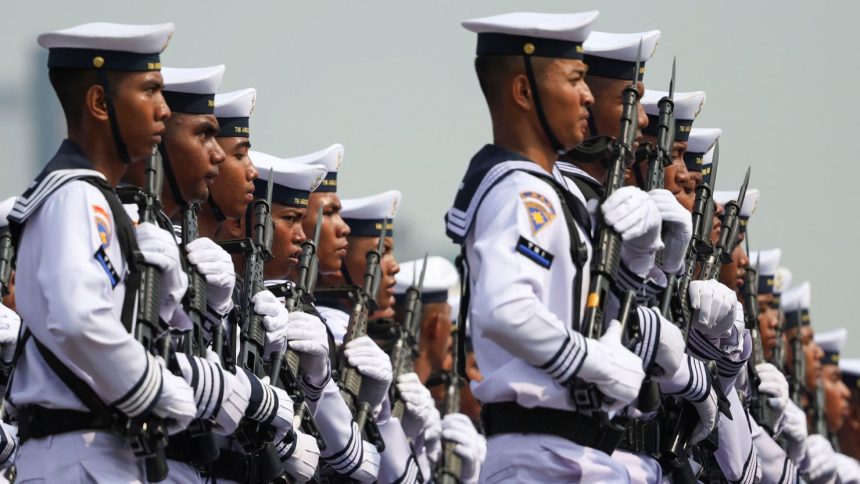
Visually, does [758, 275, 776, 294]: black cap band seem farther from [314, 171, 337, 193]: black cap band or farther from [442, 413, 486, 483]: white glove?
[314, 171, 337, 193]: black cap band

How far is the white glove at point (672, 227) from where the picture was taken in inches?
364

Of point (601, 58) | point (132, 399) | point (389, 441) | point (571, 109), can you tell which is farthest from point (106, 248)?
point (389, 441)

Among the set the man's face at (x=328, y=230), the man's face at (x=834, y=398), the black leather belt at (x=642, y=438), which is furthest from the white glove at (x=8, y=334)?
the man's face at (x=834, y=398)

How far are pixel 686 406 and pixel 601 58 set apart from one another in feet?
5.97

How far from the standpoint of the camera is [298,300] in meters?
11.3

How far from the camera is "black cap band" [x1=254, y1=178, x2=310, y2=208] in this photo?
39.3 ft

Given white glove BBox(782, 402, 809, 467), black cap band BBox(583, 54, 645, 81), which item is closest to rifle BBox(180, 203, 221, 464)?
black cap band BBox(583, 54, 645, 81)

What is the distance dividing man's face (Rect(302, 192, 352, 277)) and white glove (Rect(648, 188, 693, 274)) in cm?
361

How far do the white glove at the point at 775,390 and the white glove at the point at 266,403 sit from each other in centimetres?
488

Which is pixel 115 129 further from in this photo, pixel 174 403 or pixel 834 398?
pixel 834 398

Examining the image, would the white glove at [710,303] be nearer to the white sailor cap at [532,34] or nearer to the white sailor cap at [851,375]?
the white sailor cap at [532,34]

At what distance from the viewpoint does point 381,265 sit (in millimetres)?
13562

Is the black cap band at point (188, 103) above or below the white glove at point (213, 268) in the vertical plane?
above

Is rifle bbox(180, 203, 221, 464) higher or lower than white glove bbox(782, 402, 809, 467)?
higher
